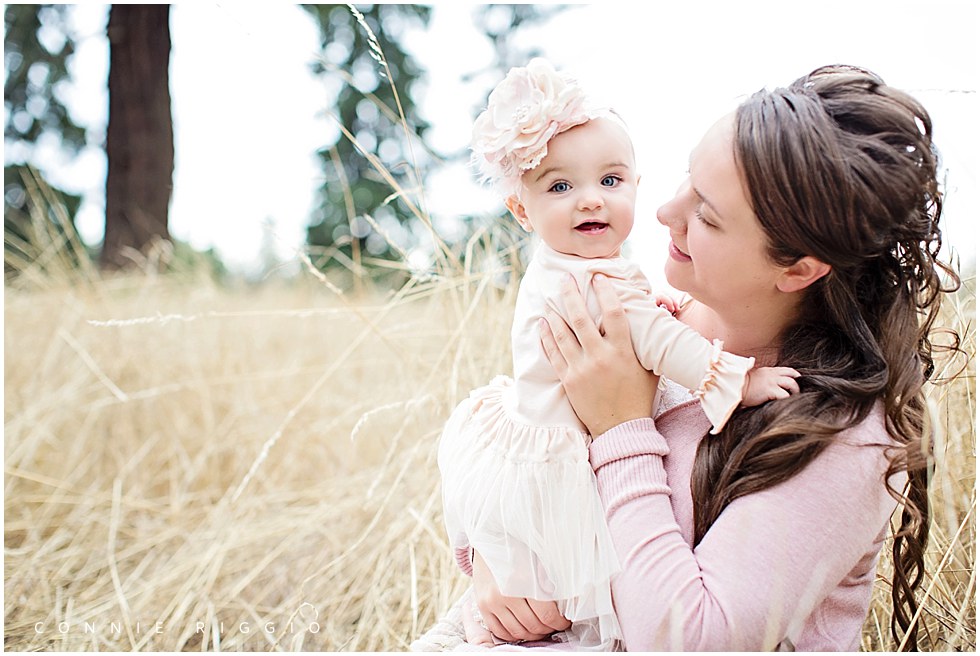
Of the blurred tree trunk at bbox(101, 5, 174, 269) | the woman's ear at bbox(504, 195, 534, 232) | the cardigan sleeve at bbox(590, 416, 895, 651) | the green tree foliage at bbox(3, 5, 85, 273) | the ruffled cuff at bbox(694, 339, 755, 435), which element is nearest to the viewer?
the cardigan sleeve at bbox(590, 416, 895, 651)

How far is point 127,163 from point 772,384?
6694 mm

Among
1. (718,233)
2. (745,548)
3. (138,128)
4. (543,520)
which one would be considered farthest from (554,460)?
(138,128)

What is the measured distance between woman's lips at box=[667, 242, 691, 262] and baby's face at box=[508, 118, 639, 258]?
10 cm

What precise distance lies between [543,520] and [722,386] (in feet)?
1.18

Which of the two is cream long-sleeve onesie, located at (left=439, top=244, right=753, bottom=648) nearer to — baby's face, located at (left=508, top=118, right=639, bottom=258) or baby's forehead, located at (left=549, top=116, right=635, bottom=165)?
baby's face, located at (left=508, top=118, right=639, bottom=258)

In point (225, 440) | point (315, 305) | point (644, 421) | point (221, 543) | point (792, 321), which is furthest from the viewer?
point (315, 305)

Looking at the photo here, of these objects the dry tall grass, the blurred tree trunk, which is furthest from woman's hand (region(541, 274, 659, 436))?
the blurred tree trunk

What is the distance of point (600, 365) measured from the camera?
146 centimetres

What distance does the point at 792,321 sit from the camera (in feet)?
5.12

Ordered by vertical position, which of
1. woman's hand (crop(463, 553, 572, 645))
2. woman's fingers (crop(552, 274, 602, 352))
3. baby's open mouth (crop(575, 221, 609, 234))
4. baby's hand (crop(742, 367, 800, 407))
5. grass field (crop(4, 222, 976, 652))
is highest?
baby's open mouth (crop(575, 221, 609, 234))

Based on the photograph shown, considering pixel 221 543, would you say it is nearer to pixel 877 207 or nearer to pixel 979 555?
pixel 979 555

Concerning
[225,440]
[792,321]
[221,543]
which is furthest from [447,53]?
[792,321]

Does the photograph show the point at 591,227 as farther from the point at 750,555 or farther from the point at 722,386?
the point at 750,555

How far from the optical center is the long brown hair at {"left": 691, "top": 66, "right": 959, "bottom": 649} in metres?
1.34
